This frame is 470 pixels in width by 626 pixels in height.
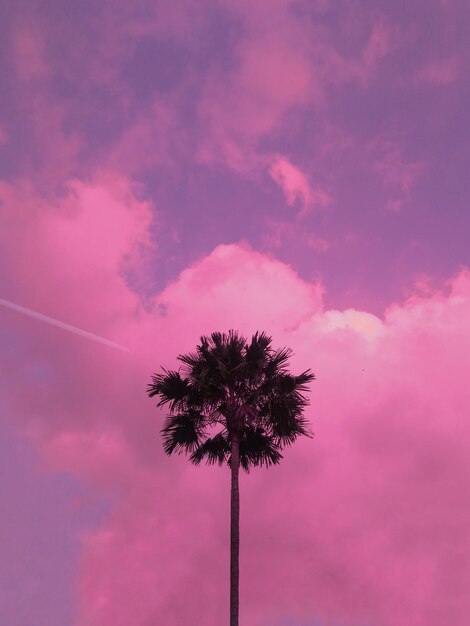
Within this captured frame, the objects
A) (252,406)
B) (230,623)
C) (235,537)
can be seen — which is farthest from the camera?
(252,406)

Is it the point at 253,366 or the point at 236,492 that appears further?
the point at 253,366

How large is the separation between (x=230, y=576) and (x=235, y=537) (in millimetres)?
1514

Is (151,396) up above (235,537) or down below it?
above

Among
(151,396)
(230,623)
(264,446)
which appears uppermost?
(151,396)

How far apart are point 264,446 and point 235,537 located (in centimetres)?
500

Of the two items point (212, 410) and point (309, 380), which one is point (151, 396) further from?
point (309, 380)

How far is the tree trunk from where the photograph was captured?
25.6 m

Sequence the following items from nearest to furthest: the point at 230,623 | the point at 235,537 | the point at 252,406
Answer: the point at 230,623 → the point at 235,537 → the point at 252,406

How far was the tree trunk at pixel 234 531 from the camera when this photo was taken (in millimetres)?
25609

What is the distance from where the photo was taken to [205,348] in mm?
31688

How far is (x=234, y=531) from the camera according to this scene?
27.3m

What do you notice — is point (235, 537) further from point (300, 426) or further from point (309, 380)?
point (309, 380)

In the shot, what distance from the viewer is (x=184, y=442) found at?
1233 inches

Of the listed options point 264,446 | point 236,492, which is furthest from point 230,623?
point 264,446
